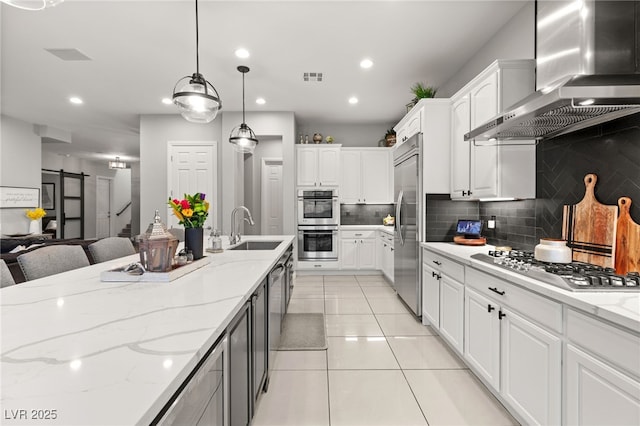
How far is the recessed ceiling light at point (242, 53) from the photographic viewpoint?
345 centimetres

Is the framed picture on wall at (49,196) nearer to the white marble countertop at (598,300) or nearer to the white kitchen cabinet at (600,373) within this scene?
the white marble countertop at (598,300)

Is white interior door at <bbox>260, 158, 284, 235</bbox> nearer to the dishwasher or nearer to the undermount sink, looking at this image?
the undermount sink

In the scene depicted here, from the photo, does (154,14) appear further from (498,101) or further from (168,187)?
(168,187)

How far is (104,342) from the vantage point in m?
0.84

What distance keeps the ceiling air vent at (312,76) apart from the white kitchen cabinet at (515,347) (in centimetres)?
308

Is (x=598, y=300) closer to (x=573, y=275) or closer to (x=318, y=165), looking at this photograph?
(x=573, y=275)

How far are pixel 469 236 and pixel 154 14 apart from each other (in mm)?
3690

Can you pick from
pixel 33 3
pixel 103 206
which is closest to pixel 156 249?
pixel 33 3

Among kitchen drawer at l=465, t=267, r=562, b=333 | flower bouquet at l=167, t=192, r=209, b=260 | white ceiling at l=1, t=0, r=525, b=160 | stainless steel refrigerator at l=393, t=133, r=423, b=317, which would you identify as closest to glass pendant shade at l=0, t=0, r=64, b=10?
flower bouquet at l=167, t=192, r=209, b=260

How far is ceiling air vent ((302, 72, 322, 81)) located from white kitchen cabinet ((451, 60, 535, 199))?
1.92m

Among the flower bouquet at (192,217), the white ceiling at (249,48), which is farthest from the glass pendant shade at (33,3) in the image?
the white ceiling at (249,48)

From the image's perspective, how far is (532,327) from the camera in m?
1.60

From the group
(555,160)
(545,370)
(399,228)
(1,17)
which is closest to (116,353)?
(545,370)

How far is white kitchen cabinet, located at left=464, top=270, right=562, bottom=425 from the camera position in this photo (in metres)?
Answer: 1.47
